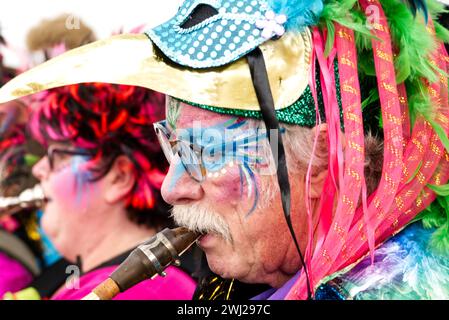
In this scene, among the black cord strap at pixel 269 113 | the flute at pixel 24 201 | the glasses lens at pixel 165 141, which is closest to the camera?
the black cord strap at pixel 269 113

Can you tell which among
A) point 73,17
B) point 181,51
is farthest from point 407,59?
point 73,17

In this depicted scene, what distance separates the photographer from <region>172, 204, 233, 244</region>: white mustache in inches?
75.1

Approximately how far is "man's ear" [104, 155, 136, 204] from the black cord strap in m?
1.53

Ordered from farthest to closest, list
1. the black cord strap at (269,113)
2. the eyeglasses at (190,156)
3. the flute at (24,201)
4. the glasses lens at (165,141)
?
1. the flute at (24,201)
2. the glasses lens at (165,141)
3. the eyeglasses at (190,156)
4. the black cord strap at (269,113)

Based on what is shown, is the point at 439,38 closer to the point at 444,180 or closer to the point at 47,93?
the point at 444,180

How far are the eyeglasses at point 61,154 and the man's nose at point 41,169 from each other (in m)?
0.05

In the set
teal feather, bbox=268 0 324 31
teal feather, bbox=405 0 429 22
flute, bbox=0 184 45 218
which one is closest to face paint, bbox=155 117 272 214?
teal feather, bbox=268 0 324 31

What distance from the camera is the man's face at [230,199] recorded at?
1.86m

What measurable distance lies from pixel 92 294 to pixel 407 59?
105 centimetres

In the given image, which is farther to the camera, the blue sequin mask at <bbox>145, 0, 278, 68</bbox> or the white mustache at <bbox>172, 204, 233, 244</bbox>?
the white mustache at <bbox>172, 204, 233, 244</bbox>

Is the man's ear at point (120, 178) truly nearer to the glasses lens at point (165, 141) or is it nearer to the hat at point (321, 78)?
the glasses lens at point (165, 141)

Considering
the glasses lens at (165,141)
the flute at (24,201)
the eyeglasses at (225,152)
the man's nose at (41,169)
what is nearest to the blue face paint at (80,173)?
the man's nose at (41,169)

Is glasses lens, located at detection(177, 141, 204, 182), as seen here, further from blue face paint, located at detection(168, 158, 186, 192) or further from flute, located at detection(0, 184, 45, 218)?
flute, located at detection(0, 184, 45, 218)

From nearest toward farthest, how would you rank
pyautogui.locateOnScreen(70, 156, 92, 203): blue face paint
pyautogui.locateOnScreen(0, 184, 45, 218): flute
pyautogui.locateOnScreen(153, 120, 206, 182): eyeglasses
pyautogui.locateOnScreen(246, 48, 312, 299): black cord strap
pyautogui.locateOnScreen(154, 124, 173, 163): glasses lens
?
pyautogui.locateOnScreen(246, 48, 312, 299): black cord strap → pyautogui.locateOnScreen(153, 120, 206, 182): eyeglasses → pyautogui.locateOnScreen(154, 124, 173, 163): glasses lens → pyautogui.locateOnScreen(70, 156, 92, 203): blue face paint → pyautogui.locateOnScreen(0, 184, 45, 218): flute
